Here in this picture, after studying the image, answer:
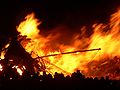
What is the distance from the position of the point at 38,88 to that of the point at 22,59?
372 centimetres

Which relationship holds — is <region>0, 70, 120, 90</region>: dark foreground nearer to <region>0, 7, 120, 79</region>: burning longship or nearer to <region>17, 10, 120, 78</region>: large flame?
<region>0, 7, 120, 79</region>: burning longship

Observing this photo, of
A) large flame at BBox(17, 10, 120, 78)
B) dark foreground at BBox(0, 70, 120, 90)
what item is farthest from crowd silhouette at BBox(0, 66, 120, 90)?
large flame at BBox(17, 10, 120, 78)

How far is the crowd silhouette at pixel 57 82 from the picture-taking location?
28.2ft

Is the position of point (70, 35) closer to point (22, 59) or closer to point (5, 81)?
point (22, 59)

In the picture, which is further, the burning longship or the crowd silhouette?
the burning longship

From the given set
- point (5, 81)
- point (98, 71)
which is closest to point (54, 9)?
point (98, 71)

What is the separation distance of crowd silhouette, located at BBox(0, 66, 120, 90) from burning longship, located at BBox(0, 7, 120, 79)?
4.26 m

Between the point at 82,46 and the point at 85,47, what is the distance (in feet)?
0.80

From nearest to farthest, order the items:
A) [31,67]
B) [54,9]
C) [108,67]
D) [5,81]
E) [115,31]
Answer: [5,81] → [31,67] → [108,67] → [115,31] → [54,9]

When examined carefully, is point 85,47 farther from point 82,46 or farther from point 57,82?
point 57,82

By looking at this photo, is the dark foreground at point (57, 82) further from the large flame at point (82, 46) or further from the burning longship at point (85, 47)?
the large flame at point (82, 46)

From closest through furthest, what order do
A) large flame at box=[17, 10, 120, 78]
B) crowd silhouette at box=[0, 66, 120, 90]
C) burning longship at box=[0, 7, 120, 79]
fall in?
crowd silhouette at box=[0, 66, 120, 90]
burning longship at box=[0, 7, 120, 79]
large flame at box=[17, 10, 120, 78]

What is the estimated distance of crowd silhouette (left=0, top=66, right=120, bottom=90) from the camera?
8586 millimetres

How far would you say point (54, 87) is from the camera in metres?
9.05
